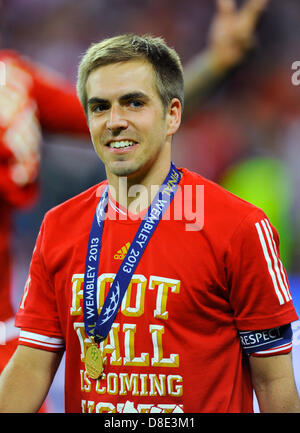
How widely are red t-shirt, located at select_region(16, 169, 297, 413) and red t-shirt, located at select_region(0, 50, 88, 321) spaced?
96 cm

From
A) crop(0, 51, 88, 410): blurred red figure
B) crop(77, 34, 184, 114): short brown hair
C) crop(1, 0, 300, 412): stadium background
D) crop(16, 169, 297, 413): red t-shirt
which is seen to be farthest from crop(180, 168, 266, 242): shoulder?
crop(1, 0, 300, 412): stadium background

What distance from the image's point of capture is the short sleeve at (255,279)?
145cm

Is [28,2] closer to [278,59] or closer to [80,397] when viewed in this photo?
[278,59]

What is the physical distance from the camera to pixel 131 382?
1.47 metres

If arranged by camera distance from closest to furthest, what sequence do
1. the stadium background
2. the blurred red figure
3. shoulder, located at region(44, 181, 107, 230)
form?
shoulder, located at region(44, 181, 107, 230) → the blurred red figure → the stadium background

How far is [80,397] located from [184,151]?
2.75 metres

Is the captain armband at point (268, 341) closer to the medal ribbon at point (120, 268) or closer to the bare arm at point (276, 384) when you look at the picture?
the bare arm at point (276, 384)

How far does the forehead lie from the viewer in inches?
→ 59.5

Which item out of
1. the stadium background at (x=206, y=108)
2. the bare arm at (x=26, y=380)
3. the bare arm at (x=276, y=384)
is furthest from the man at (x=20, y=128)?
the stadium background at (x=206, y=108)

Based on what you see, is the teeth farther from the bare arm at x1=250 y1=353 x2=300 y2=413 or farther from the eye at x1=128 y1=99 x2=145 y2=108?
the bare arm at x1=250 y1=353 x2=300 y2=413

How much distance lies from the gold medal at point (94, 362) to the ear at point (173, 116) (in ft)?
1.90

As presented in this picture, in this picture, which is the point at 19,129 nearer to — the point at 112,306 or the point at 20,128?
the point at 20,128

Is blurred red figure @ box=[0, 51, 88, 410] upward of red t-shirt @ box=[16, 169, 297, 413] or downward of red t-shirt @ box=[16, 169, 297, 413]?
upward
